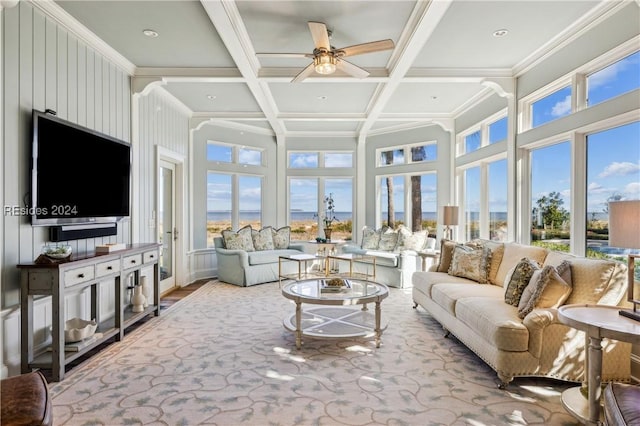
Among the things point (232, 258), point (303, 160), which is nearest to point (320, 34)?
point (232, 258)

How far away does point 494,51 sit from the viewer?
396 centimetres

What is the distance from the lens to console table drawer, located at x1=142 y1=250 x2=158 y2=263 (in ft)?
13.1

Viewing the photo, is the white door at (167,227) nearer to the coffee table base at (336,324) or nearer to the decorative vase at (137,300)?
the decorative vase at (137,300)

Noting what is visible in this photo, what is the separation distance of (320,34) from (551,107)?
9.04ft

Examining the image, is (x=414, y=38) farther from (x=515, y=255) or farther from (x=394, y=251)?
(x=394, y=251)

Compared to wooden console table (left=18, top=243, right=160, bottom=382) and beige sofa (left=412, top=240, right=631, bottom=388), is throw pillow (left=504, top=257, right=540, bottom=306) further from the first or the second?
wooden console table (left=18, top=243, right=160, bottom=382)

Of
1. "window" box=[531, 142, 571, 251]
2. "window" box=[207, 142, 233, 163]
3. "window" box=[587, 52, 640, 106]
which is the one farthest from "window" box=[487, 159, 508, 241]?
"window" box=[207, 142, 233, 163]

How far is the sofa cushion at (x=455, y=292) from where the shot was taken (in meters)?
3.39

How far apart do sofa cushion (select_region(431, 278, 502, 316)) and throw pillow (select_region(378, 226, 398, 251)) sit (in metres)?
2.65

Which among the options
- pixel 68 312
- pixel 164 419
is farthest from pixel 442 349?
pixel 68 312

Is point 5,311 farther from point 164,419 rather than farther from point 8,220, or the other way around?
point 164,419

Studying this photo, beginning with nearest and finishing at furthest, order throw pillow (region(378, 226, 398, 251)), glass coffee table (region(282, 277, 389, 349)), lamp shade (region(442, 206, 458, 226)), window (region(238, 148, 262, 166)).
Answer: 1. glass coffee table (region(282, 277, 389, 349))
2. lamp shade (region(442, 206, 458, 226))
3. throw pillow (region(378, 226, 398, 251))
4. window (region(238, 148, 262, 166))

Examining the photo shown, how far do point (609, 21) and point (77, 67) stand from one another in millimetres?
4938

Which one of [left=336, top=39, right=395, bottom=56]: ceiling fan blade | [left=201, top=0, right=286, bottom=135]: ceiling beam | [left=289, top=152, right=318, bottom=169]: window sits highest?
[left=201, top=0, right=286, bottom=135]: ceiling beam
